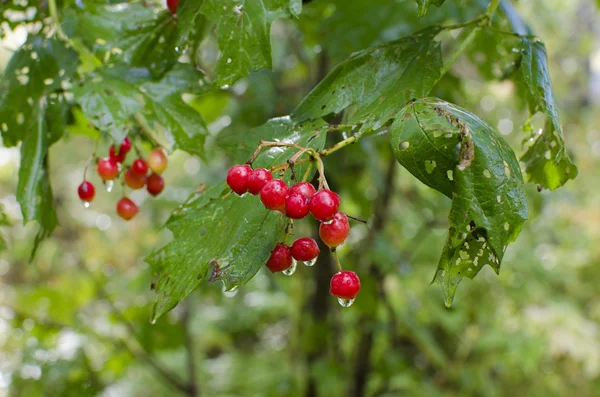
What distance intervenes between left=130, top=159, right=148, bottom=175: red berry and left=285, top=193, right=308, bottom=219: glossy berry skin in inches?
18.2

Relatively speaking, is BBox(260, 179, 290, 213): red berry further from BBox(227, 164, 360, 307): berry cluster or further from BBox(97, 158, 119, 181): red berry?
BBox(97, 158, 119, 181): red berry

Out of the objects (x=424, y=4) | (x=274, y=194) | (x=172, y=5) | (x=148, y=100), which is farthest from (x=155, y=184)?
(x=424, y=4)

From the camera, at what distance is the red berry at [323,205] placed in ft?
1.87

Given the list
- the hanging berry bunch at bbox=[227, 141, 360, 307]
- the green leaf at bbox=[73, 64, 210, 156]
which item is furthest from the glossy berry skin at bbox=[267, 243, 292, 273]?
the green leaf at bbox=[73, 64, 210, 156]

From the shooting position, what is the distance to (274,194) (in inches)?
23.0

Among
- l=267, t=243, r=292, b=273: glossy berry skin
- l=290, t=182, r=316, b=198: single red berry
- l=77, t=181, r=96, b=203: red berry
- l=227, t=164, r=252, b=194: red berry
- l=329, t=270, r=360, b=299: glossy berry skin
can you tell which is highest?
l=290, t=182, r=316, b=198: single red berry

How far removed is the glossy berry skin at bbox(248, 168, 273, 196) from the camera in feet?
1.99

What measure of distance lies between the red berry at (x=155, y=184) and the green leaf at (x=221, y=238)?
0.79 ft

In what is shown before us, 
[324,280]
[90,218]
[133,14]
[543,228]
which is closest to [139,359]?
[324,280]

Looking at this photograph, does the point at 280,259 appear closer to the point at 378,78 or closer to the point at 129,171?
the point at 378,78

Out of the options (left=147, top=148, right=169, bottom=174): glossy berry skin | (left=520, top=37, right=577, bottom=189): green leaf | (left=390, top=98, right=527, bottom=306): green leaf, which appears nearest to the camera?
(left=390, top=98, right=527, bottom=306): green leaf

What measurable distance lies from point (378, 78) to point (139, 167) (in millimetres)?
466

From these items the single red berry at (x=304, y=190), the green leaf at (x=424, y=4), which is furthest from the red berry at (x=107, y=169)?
the green leaf at (x=424, y=4)

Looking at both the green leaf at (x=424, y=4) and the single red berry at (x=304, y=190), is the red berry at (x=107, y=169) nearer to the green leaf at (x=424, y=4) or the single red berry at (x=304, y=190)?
the single red berry at (x=304, y=190)
